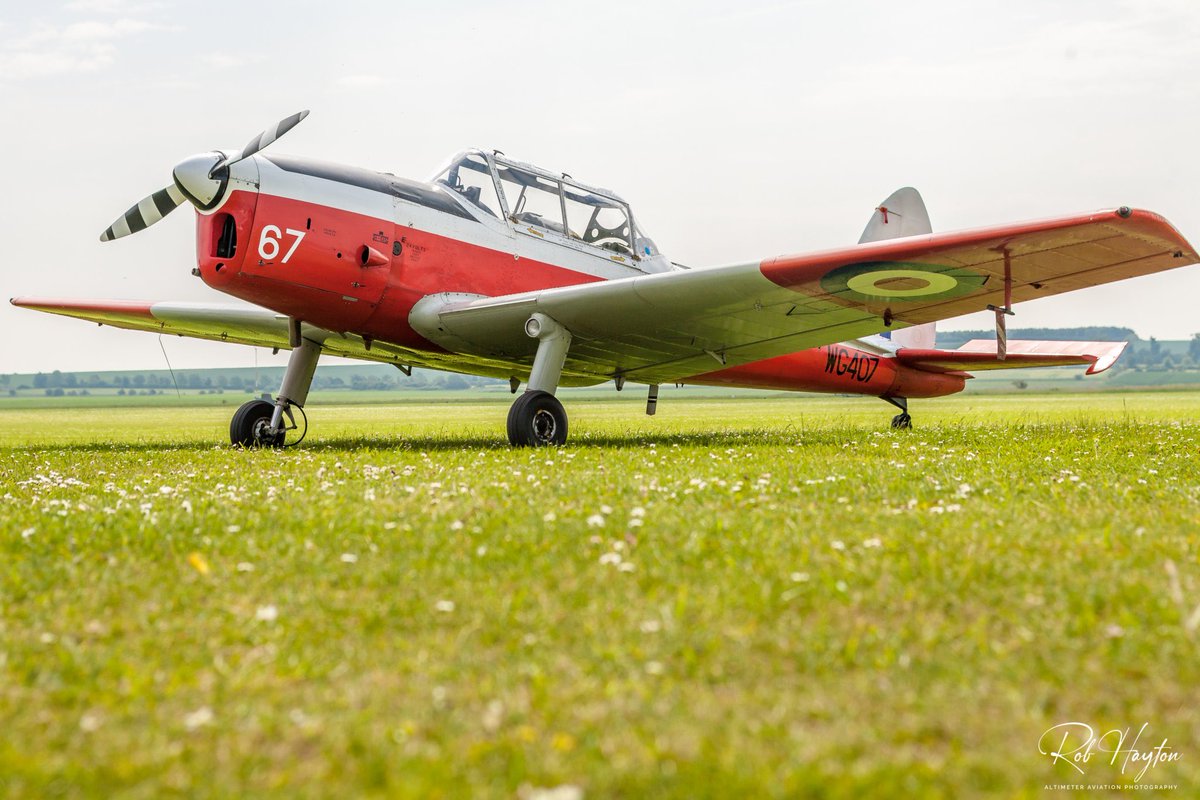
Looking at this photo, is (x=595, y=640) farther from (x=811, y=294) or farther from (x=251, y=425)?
(x=251, y=425)

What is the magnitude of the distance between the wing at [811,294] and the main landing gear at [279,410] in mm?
2012

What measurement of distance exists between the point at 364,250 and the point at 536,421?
99.5 inches

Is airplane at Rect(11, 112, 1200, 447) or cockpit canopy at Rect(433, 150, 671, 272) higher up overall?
cockpit canopy at Rect(433, 150, 671, 272)

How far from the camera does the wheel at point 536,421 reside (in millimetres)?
9586

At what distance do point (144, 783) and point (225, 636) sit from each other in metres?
1.00

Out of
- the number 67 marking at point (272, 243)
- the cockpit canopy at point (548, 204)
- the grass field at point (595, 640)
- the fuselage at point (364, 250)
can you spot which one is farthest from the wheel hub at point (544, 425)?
the grass field at point (595, 640)

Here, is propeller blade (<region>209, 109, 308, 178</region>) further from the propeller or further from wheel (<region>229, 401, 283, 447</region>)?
wheel (<region>229, 401, 283, 447</region>)

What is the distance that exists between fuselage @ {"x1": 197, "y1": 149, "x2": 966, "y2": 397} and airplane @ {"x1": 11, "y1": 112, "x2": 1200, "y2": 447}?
19mm

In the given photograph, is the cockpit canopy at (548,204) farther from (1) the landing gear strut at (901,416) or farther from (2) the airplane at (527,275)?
(1) the landing gear strut at (901,416)

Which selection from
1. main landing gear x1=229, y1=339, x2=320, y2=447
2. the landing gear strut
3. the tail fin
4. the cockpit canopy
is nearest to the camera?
the cockpit canopy

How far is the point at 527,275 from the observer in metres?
11.3

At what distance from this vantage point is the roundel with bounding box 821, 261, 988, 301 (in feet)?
29.7

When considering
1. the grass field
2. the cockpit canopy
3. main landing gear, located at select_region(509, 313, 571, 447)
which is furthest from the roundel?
the grass field
